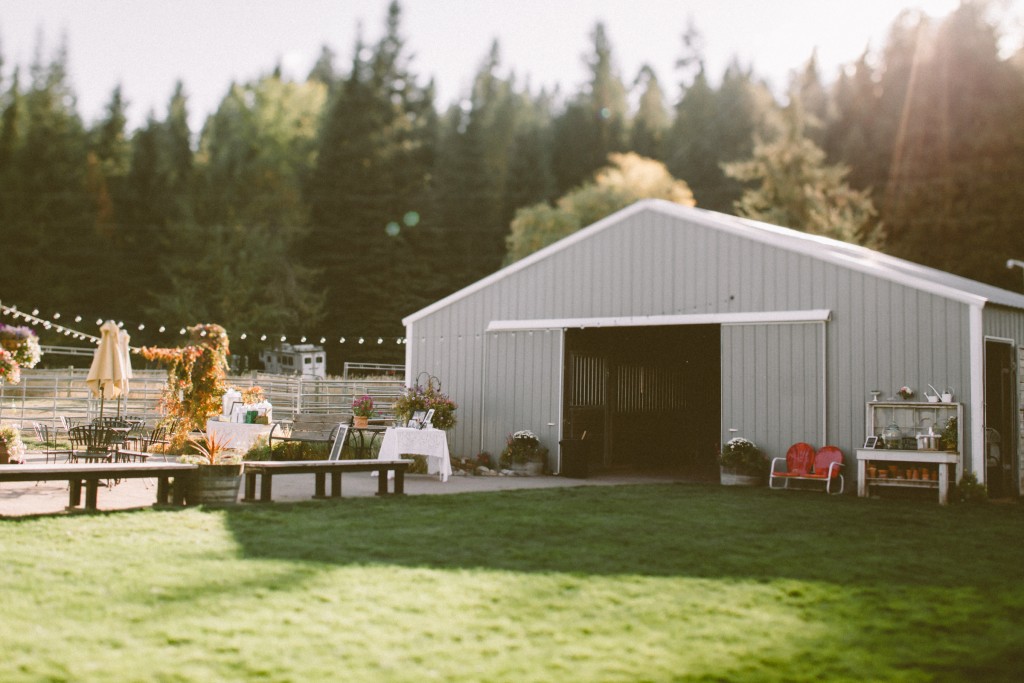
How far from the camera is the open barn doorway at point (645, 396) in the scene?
1498 cm

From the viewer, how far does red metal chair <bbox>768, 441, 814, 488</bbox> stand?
11539 millimetres

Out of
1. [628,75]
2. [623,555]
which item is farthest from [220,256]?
[623,555]

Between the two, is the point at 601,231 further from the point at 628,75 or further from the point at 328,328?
the point at 628,75

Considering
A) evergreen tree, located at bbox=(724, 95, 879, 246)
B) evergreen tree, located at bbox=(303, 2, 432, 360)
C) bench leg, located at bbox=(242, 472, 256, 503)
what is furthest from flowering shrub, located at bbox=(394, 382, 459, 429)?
evergreen tree, located at bbox=(303, 2, 432, 360)

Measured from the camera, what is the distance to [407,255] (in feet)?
125

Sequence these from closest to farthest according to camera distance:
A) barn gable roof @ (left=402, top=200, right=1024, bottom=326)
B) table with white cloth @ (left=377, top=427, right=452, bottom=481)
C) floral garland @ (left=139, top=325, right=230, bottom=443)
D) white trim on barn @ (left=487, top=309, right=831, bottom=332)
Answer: barn gable roof @ (left=402, top=200, right=1024, bottom=326) < white trim on barn @ (left=487, top=309, right=831, bottom=332) < table with white cloth @ (left=377, top=427, right=452, bottom=481) < floral garland @ (left=139, top=325, right=230, bottom=443)

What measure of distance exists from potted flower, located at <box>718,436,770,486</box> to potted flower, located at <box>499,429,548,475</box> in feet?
9.15

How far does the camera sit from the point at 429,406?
13555 millimetres

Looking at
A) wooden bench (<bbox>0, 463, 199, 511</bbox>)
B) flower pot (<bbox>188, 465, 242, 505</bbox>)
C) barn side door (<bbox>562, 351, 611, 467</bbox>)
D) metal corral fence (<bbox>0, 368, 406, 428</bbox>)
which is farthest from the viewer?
metal corral fence (<bbox>0, 368, 406, 428</bbox>)

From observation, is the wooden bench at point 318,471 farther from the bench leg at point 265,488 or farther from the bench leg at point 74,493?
the bench leg at point 74,493

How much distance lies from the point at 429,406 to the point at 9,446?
5.31 metres

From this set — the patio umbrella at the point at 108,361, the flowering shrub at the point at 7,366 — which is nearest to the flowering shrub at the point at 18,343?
the flowering shrub at the point at 7,366

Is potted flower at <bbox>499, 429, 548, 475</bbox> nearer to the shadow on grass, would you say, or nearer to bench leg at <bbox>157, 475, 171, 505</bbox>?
the shadow on grass

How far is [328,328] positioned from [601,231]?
25.7m
